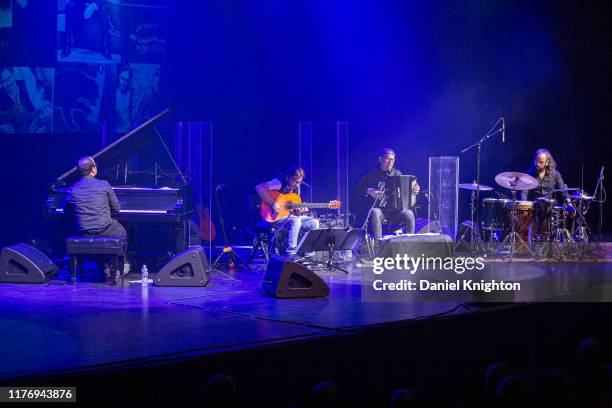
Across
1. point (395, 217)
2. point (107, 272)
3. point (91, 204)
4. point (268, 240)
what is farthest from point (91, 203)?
point (395, 217)

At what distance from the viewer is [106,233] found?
792 cm

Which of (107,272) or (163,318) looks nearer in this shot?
(163,318)

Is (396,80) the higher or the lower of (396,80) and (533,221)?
the higher

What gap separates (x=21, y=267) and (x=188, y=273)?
189 cm

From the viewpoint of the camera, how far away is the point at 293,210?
923 cm

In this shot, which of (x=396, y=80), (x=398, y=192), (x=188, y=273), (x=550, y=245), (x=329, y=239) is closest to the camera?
(x=188, y=273)

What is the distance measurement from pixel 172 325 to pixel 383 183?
5.30 m

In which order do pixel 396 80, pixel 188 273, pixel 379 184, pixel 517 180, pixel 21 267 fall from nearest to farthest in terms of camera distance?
pixel 188 273
pixel 21 267
pixel 517 180
pixel 379 184
pixel 396 80

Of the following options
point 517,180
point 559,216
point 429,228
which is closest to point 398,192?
point 429,228

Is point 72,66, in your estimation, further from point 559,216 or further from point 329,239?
point 559,216

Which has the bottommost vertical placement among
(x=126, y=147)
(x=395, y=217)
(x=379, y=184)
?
(x=395, y=217)

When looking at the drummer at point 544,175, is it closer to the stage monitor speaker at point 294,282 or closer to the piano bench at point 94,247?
the stage monitor speaker at point 294,282

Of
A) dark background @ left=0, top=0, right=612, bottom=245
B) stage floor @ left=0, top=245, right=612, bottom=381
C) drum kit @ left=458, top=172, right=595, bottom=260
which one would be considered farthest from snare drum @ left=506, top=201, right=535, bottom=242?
dark background @ left=0, top=0, right=612, bottom=245

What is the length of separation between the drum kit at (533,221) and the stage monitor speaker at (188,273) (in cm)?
395
